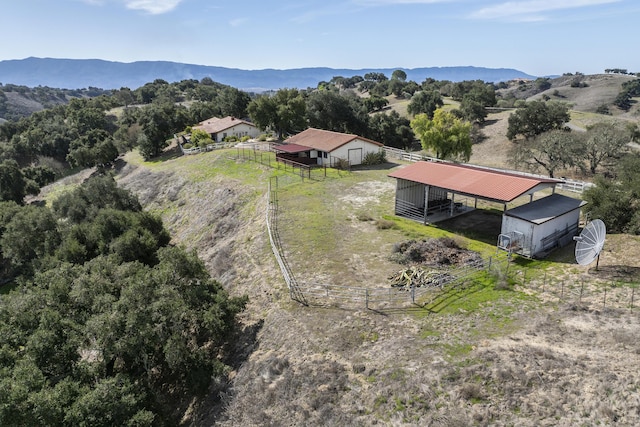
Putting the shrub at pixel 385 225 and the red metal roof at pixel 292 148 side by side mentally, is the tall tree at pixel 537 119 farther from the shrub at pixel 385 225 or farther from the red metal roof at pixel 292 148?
the shrub at pixel 385 225

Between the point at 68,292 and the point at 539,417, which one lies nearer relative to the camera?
the point at 539,417

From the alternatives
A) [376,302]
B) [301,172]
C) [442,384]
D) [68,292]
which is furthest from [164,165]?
[442,384]

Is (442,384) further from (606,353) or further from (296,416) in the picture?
(606,353)

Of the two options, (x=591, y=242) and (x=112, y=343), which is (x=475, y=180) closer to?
(x=591, y=242)

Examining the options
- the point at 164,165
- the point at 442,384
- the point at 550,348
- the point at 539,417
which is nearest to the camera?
the point at 539,417

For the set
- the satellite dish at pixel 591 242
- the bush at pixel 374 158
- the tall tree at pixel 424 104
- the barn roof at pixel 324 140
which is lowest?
the bush at pixel 374 158

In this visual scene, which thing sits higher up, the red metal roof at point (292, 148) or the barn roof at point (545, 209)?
the red metal roof at point (292, 148)

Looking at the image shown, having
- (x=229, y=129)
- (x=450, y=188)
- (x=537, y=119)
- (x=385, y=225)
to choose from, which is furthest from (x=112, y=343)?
(x=537, y=119)

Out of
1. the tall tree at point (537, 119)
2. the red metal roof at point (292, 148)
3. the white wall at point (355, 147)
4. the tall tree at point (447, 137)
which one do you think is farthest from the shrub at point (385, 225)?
the tall tree at point (537, 119)
